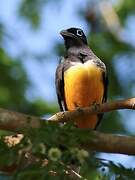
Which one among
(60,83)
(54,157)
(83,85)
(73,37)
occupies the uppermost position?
(73,37)

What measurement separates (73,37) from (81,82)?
0.95 metres

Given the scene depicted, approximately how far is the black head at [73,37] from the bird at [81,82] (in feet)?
0.63

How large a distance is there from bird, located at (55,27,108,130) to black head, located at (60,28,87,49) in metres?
0.19

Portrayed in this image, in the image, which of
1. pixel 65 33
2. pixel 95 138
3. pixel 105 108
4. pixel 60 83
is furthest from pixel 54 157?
pixel 65 33

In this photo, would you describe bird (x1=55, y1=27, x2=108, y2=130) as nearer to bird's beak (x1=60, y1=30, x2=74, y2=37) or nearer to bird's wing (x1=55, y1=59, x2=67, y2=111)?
bird's wing (x1=55, y1=59, x2=67, y2=111)

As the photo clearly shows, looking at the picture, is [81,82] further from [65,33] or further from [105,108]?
[105,108]

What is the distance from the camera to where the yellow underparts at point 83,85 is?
7.43 meters

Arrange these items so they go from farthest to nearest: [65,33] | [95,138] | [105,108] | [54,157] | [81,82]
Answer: [65,33]
[81,82]
[105,108]
[95,138]
[54,157]

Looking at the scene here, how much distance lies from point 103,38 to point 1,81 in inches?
119

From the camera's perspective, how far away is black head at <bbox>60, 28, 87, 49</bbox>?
8172mm

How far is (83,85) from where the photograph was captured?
294 inches

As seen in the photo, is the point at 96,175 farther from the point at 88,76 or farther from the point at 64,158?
the point at 88,76

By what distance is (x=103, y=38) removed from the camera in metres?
13.7

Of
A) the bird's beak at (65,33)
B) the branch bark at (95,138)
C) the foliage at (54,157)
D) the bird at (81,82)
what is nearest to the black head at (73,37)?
the bird's beak at (65,33)
